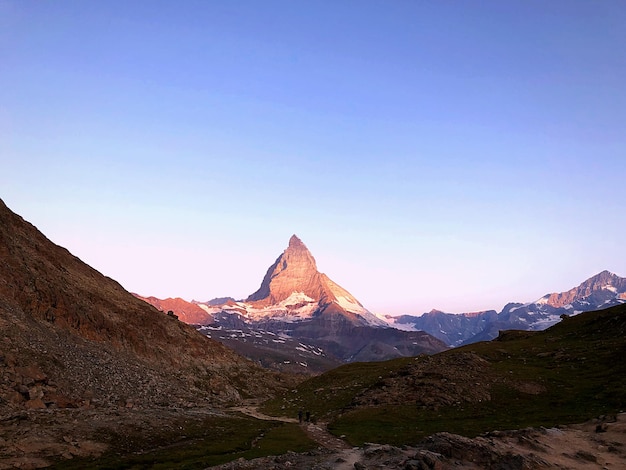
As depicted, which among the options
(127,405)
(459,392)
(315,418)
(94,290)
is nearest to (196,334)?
(94,290)

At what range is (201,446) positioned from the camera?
51.1 metres

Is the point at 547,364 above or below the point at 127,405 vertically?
above

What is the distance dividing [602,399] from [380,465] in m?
42.2

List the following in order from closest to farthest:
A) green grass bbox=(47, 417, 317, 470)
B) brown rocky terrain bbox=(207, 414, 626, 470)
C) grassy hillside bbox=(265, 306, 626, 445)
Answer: brown rocky terrain bbox=(207, 414, 626, 470)
green grass bbox=(47, 417, 317, 470)
grassy hillside bbox=(265, 306, 626, 445)

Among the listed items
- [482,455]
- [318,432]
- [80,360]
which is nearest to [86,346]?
[80,360]

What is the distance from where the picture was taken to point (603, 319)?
110750 millimetres

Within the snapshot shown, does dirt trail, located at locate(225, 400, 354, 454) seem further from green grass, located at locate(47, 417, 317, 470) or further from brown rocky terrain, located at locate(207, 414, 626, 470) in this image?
brown rocky terrain, located at locate(207, 414, 626, 470)

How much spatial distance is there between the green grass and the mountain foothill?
0.24m

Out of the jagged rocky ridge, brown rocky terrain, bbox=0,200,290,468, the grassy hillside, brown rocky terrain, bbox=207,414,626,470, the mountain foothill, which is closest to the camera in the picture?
brown rocky terrain, bbox=207,414,626,470

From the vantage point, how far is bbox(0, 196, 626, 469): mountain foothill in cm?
4300

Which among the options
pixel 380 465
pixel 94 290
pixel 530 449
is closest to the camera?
pixel 380 465

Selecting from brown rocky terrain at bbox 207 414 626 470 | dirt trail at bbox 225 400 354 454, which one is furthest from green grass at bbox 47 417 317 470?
brown rocky terrain at bbox 207 414 626 470

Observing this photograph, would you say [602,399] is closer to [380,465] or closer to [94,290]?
[380,465]

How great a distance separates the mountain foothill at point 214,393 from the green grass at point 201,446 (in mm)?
237
